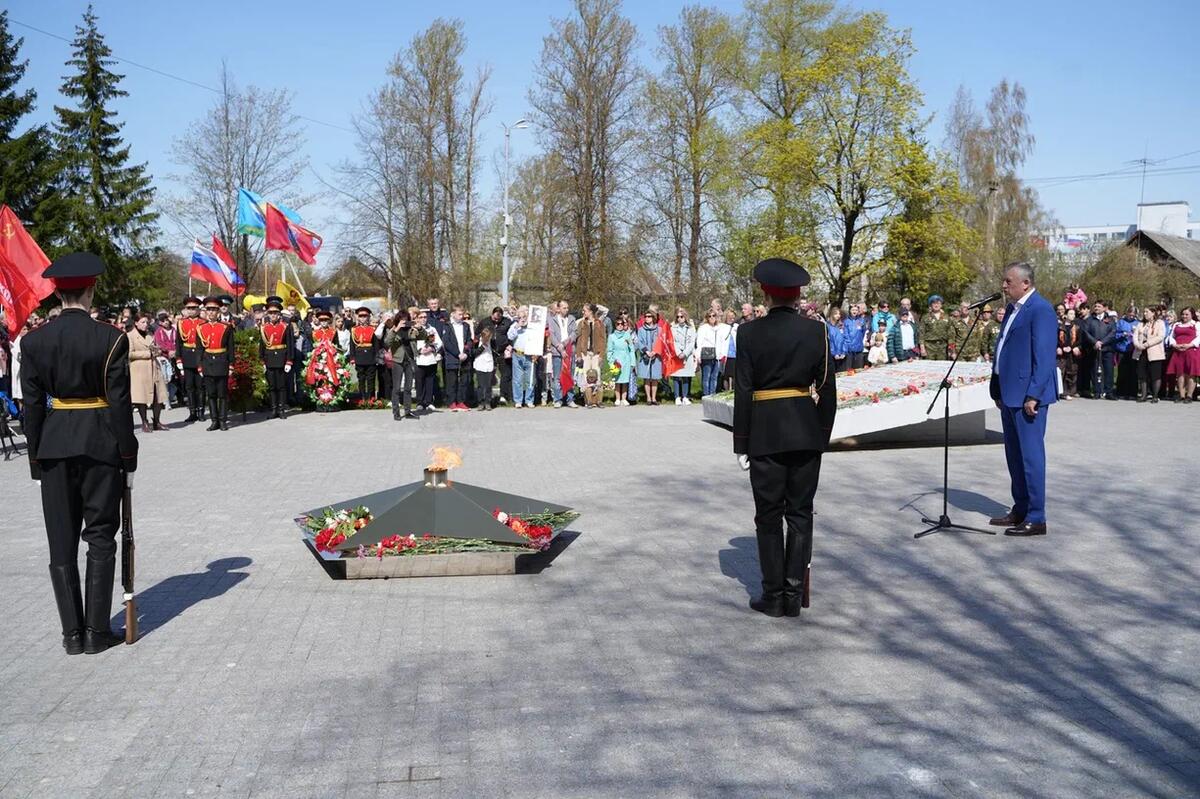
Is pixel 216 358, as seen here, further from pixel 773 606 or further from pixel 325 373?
pixel 773 606

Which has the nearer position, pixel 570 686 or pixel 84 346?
pixel 570 686

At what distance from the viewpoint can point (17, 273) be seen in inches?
591

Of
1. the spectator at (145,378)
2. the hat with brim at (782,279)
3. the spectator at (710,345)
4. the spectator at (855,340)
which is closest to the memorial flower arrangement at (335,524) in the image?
the hat with brim at (782,279)

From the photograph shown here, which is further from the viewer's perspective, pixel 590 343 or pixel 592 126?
pixel 592 126

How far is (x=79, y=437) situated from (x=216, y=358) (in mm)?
11455

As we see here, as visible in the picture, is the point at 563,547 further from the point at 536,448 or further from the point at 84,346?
the point at 536,448

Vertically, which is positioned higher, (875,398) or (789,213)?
(789,213)

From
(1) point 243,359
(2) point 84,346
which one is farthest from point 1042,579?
(1) point 243,359

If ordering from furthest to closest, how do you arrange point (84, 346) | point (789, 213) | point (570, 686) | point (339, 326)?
point (789, 213) < point (339, 326) < point (84, 346) < point (570, 686)

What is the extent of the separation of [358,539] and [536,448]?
706 centimetres

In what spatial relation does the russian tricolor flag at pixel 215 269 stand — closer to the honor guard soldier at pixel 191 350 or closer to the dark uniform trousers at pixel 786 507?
the honor guard soldier at pixel 191 350

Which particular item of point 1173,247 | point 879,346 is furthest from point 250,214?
point 1173,247

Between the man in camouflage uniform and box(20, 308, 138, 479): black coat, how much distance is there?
16.3 meters

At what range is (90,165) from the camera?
38.9 meters
